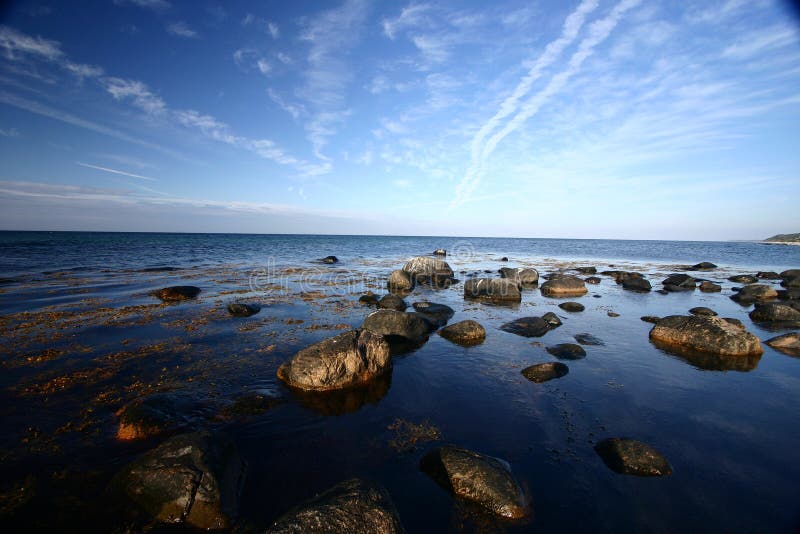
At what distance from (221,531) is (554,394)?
681cm

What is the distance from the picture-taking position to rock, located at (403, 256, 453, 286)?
80.6 feet

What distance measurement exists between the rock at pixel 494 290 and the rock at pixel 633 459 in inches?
512

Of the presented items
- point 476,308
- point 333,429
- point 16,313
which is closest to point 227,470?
point 333,429

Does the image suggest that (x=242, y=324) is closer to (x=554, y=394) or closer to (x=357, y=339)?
(x=357, y=339)

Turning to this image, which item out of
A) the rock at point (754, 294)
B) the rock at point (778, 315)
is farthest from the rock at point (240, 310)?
the rock at point (754, 294)

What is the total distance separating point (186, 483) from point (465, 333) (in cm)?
872

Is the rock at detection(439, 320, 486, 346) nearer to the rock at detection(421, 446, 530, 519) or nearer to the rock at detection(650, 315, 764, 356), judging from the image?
the rock at detection(421, 446, 530, 519)

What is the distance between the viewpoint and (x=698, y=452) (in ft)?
18.4

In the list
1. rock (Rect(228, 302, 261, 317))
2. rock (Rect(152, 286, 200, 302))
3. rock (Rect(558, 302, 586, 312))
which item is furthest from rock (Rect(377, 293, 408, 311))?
rock (Rect(152, 286, 200, 302))

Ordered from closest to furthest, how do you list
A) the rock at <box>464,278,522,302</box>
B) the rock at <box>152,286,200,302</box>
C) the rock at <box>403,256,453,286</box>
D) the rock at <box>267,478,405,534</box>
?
1. the rock at <box>267,478,405,534</box>
2. the rock at <box>152,286,200,302</box>
3. the rock at <box>464,278,522,302</box>
4. the rock at <box>403,256,453,286</box>

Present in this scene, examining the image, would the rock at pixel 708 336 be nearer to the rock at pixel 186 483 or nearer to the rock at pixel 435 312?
the rock at pixel 435 312

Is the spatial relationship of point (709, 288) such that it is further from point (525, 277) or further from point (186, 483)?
point (186, 483)

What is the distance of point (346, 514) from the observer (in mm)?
3568

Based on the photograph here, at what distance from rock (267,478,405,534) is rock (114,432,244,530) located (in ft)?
4.17
